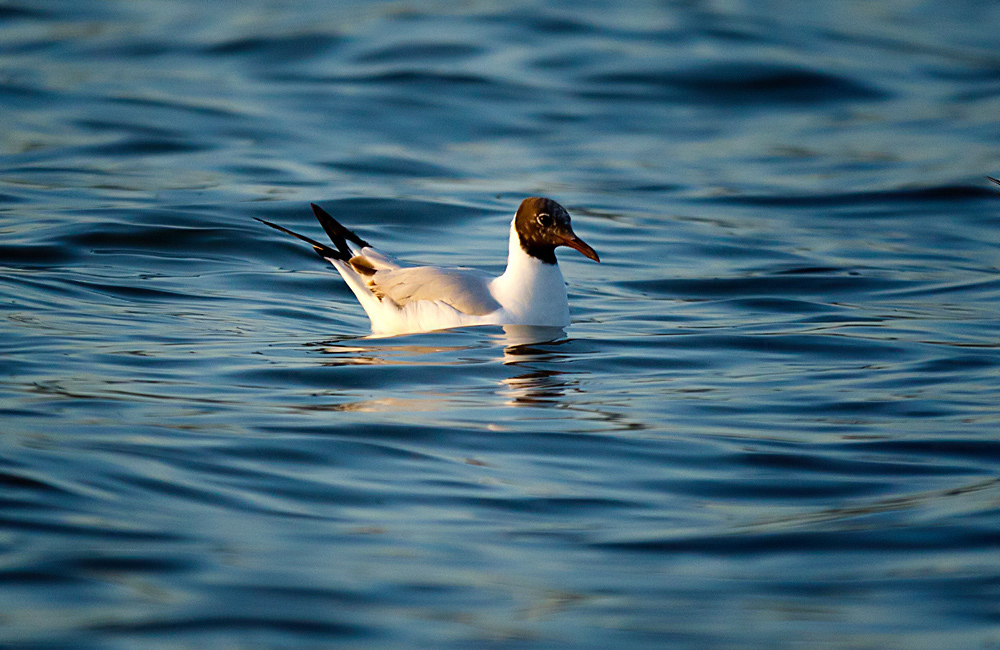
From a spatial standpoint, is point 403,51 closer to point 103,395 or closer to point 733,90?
point 733,90

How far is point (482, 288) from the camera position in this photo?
336 inches

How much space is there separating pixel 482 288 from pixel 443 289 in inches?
11.8

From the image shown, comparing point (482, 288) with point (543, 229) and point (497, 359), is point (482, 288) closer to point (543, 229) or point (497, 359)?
point (543, 229)

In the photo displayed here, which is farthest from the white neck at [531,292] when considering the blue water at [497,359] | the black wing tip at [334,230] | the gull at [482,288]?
the black wing tip at [334,230]

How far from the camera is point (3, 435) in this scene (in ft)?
18.5

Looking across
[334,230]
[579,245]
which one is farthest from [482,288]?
[334,230]

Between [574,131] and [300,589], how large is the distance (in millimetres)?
12637

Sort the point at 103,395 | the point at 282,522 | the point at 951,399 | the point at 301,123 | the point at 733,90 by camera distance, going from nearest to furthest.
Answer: the point at 282,522 → the point at 103,395 → the point at 951,399 → the point at 301,123 → the point at 733,90

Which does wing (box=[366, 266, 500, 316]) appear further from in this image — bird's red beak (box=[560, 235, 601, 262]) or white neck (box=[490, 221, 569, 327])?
bird's red beak (box=[560, 235, 601, 262])

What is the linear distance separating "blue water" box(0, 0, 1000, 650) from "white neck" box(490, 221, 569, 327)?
17 cm

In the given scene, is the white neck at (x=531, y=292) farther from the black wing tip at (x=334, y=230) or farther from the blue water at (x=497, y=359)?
the black wing tip at (x=334, y=230)

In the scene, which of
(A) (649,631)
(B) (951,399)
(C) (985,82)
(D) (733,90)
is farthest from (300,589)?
(C) (985,82)

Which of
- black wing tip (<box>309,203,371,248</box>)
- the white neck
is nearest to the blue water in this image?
the white neck

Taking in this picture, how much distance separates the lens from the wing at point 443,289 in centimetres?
838
